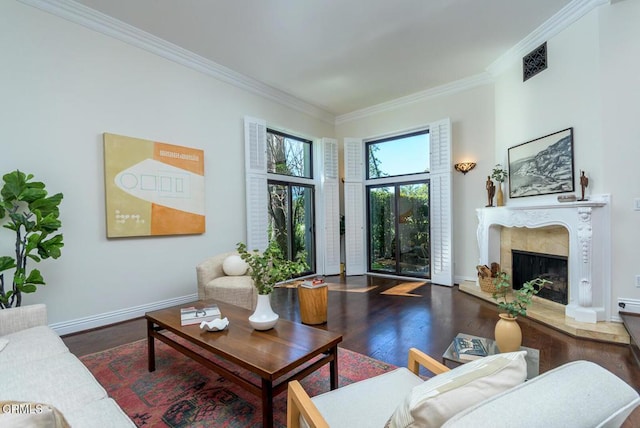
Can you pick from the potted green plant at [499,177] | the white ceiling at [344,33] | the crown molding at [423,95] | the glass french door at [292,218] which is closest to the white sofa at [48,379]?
the white ceiling at [344,33]

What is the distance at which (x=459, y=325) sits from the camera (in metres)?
3.29

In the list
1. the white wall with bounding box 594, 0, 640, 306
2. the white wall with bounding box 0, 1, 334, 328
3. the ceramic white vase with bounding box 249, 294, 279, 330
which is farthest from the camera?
the white wall with bounding box 594, 0, 640, 306

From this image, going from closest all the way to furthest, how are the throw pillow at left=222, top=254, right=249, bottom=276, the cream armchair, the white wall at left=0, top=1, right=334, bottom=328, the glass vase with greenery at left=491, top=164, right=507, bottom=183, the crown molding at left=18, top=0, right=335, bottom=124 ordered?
the white wall at left=0, top=1, right=334, bottom=328 → the crown molding at left=18, top=0, right=335, bottom=124 → the cream armchair → the throw pillow at left=222, top=254, right=249, bottom=276 → the glass vase with greenery at left=491, top=164, right=507, bottom=183

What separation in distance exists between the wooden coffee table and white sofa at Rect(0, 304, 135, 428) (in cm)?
55

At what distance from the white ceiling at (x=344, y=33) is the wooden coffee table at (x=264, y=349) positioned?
10.9 ft

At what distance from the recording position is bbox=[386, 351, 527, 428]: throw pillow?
74cm

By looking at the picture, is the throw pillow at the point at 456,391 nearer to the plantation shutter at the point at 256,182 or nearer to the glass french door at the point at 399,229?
the plantation shutter at the point at 256,182

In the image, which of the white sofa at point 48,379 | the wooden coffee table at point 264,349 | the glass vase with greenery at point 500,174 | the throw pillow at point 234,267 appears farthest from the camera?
the glass vase with greenery at point 500,174

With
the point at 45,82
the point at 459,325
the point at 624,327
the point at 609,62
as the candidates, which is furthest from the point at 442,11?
the point at 45,82

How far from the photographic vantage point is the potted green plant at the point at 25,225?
8.40 feet

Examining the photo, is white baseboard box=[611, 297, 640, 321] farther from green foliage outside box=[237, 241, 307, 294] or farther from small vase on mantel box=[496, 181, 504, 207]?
green foliage outside box=[237, 241, 307, 294]

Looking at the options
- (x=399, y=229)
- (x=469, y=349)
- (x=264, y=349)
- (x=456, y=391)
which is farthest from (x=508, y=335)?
(x=399, y=229)

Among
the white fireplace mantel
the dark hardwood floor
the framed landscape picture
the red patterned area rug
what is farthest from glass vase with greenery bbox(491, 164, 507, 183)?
the red patterned area rug

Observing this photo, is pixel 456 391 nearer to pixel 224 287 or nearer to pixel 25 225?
pixel 224 287
